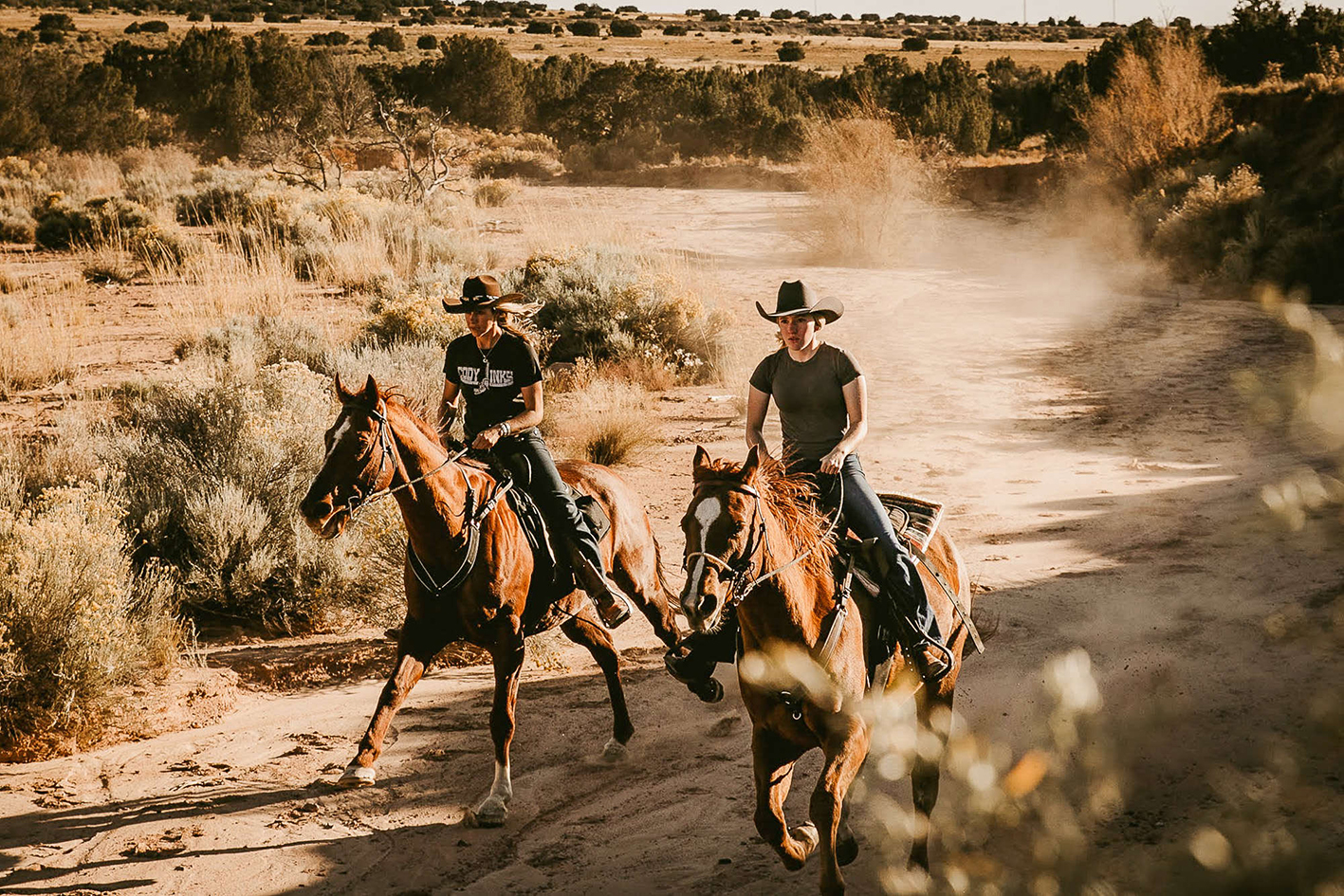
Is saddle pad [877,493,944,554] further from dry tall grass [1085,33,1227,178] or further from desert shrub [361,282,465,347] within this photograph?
dry tall grass [1085,33,1227,178]

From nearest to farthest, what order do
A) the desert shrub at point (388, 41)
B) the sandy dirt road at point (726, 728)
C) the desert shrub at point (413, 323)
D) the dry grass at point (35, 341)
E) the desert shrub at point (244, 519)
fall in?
the sandy dirt road at point (726, 728), the desert shrub at point (244, 519), the dry grass at point (35, 341), the desert shrub at point (413, 323), the desert shrub at point (388, 41)

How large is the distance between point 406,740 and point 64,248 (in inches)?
890

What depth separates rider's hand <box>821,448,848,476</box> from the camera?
5.04 meters

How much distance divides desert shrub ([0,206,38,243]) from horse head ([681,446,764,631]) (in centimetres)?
2595

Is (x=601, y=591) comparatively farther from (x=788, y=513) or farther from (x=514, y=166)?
(x=514, y=166)

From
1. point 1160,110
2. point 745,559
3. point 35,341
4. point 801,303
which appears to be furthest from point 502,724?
point 1160,110

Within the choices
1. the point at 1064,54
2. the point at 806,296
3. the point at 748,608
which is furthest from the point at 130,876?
the point at 1064,54

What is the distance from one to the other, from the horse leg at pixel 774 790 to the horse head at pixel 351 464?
2.30 metres

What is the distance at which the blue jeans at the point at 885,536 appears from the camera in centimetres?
512

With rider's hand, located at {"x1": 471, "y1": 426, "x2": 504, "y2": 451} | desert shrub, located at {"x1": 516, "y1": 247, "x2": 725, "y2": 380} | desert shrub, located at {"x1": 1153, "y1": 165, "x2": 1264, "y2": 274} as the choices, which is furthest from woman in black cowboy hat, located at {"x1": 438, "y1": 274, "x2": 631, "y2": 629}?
desert shrub, located at {"x1": 1153, "y1": 165, "x2": 1264, "y2": 274}

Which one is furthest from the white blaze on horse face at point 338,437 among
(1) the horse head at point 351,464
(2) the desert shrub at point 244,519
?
(2) the desert shrub at point 244,519

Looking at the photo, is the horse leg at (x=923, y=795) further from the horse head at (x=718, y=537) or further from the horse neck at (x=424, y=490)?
the horse neck at (x=424, y=490)

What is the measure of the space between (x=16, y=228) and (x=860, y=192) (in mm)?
19900

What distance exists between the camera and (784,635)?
15.1ft
